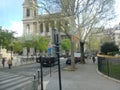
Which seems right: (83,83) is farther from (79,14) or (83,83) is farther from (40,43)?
(40,43)

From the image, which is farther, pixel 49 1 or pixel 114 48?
pixel 114 48

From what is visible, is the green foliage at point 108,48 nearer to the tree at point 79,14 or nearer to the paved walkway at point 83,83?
the tree at point 79,14

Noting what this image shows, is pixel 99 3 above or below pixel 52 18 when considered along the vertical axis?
above

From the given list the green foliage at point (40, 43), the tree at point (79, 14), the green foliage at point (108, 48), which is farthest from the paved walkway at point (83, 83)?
the green foliage at point (40, 43)

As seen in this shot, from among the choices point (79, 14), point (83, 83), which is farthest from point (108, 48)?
point (83, 83)

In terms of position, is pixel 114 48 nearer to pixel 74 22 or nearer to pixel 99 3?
pixel 99 3

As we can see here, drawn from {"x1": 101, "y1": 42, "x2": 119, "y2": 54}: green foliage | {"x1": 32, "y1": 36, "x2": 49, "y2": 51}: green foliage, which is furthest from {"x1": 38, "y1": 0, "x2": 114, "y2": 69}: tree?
{"x1": 32, "y1": 36, "x2": 49, "y2": 51}: green foliage

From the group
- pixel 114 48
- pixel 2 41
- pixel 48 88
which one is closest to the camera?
pixel 48 88

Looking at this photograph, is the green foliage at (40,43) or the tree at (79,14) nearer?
the tree at (79,14)

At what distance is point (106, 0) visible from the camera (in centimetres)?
4181

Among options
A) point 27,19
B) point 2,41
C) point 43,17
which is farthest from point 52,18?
point 27,19

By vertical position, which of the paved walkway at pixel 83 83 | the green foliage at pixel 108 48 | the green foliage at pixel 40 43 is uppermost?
the green foliage at pixel 40 43

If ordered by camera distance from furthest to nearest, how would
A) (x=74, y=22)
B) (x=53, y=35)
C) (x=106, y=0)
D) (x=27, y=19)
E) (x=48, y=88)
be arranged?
1. (x=27, y=19)
2. (x=106, y=0)
3. (x=74, y=22)
4. (x=48, y=88)
5. (x=53, y=35)

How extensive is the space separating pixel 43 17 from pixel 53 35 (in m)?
24.4
